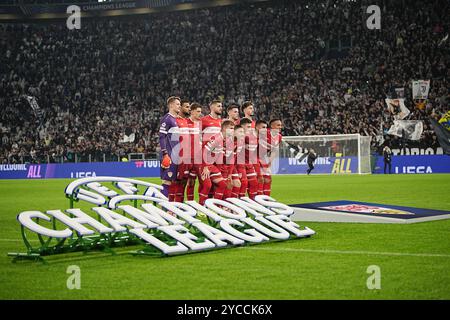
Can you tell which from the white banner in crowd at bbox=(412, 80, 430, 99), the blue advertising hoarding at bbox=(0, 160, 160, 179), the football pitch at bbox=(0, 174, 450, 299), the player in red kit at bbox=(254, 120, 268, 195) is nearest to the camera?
the football pitch at bbox=(0, 174, 450, 299)

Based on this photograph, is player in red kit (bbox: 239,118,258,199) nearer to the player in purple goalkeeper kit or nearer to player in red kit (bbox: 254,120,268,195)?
player in red kit (bbox: 254,120,268,195)

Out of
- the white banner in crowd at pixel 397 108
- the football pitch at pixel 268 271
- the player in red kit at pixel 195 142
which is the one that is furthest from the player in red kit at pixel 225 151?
the white banner in crowd at pixel 397 108

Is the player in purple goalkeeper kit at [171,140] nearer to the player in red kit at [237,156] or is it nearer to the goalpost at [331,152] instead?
the player in red kit at [237,156]

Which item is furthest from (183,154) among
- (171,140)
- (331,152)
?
(331,152)

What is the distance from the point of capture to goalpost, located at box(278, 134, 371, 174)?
32969 millimetres

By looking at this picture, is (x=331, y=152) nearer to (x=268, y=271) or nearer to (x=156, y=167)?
(x=156, y=167)

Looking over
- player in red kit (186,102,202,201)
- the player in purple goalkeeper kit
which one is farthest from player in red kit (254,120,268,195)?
the player in purple goalkeeper kit

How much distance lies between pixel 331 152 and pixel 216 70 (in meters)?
12.3

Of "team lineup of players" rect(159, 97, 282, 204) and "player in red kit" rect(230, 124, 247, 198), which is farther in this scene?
"player in red kit" rect(230, 124, 247, 198)

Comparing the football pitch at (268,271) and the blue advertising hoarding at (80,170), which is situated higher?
the football pitch at (268,271)

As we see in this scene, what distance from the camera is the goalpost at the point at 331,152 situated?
32969 mm

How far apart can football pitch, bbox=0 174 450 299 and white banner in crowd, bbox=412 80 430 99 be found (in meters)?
23.9

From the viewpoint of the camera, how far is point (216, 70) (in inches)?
1697

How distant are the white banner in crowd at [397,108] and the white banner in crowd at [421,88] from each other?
2.72 feet
